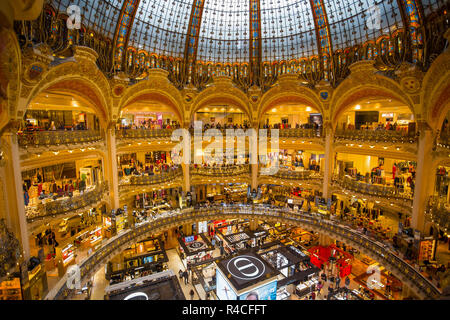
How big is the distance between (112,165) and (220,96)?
15.6 m

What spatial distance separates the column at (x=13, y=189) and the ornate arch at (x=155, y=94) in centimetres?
974

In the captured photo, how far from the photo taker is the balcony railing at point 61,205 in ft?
53.5

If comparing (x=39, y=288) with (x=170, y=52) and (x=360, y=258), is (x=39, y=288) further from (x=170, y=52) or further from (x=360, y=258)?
(x=360, y=258)

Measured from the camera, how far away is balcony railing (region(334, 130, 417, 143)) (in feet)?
65.4

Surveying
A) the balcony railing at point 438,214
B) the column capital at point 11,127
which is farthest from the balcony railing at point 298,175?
the column capital at point 11,127

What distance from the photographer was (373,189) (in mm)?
21922

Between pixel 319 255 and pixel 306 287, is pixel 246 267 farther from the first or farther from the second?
pixel 319 255

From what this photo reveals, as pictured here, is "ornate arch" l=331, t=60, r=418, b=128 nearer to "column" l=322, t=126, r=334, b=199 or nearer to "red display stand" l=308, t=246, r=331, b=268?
"column" l=322, t=126, r=334, b=199

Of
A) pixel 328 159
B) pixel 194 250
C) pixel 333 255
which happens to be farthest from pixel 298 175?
pixel 194 250

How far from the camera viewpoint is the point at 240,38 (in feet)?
92.9

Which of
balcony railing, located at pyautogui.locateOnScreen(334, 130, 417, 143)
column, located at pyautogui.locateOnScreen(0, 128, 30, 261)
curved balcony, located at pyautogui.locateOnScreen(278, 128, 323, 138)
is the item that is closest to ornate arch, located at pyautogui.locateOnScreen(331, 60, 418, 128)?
balcony railing, located at pyautogui.locateOnScreen(334, 130, 417, 143)

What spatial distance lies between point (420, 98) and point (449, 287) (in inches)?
537

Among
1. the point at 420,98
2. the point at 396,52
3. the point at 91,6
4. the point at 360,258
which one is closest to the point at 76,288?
the point at 91,6

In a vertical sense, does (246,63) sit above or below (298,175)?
above
